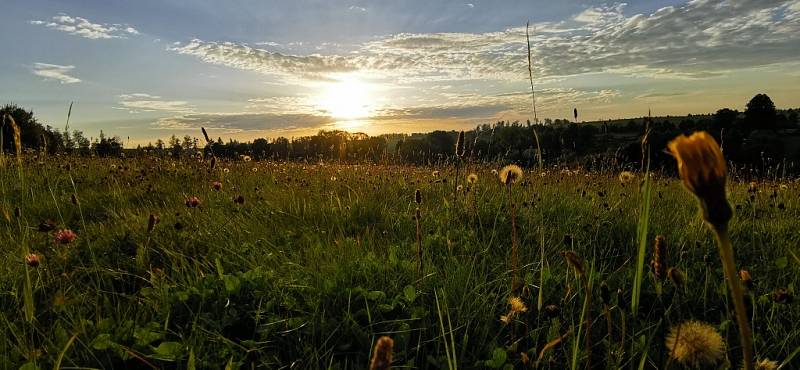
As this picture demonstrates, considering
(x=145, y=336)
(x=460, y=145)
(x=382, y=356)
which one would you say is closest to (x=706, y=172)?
(x=382, y=356)

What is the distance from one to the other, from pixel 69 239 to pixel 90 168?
6193mm

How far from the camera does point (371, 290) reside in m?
2.49

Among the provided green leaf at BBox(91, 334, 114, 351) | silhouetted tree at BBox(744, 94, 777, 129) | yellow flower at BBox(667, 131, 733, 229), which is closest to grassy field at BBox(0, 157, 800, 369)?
green leaf at BBox(91, 334, 114, 351)

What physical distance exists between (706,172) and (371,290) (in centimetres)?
198

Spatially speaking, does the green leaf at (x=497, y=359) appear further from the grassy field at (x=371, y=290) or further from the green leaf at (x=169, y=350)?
the green leaf at (x=169, y=350)

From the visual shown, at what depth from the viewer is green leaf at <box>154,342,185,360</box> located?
5.99 feet

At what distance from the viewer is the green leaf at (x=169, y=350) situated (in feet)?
5.99

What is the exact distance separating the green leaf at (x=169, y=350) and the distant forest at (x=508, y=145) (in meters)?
1.81

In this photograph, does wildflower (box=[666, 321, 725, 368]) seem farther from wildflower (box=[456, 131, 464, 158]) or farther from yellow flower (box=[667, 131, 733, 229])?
wildflower (box=[456, 131, 464, 158])

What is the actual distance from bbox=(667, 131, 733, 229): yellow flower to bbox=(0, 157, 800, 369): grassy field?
0.48m

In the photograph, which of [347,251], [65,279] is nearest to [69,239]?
[65,279]

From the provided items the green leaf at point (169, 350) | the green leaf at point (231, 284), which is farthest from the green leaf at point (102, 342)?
the green leaf at point (231, 284)

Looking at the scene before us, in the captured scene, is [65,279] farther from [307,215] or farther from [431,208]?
[431,208]

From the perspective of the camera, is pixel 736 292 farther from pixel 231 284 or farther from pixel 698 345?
pixel 231 284
